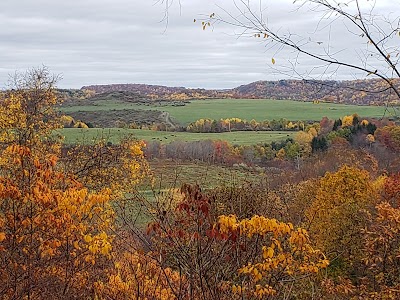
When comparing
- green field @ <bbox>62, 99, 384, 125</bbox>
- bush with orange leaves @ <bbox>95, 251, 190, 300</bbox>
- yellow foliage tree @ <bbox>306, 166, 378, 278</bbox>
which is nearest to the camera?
bush with orange leaves @ <bbox>95, 251, 190, 300</bbox>

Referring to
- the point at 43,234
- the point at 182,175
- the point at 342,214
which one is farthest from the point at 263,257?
the point at 342,214

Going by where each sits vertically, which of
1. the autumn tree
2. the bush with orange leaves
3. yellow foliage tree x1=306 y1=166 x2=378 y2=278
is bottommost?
yellow foliage tree x1=306 y1=166 x2=378 y2=278

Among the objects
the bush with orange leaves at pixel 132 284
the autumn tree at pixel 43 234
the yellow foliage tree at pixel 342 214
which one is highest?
the autumn tree at pixel 43 234

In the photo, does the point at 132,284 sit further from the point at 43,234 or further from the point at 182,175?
the point at 182,175

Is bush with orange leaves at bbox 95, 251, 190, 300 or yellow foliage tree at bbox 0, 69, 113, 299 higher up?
yellow foliage tree at bbox 0, 69, 113, 299

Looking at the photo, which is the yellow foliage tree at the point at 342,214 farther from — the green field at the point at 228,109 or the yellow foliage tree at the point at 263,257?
the green field at the point at 228,109

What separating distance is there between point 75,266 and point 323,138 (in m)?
79.3

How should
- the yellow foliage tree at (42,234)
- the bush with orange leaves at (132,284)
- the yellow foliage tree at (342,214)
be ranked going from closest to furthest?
the yellow foliage tree at (42,234)
the bush with orange leaves at (132,284)
the yellow foliage tree at (342,214)

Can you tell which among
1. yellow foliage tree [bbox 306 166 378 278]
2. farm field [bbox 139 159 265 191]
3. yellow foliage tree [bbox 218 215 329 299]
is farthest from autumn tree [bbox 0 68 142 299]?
yellow foliage tree [bbox 306 166 378 278]

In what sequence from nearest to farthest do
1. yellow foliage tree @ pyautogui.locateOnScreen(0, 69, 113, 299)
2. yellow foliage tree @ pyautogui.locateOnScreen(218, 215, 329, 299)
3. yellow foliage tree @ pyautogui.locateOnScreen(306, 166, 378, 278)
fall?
yellow foliage tree @ pyautogui.locateOnScreen(218, 215, 329, 299)
yellow foliage tree @ pyautogui.locateOnScreen(0, 69, 113, 299)
yellow foliage tree @ pyautogui.locateOnScreen(306, 166, 378, 278)

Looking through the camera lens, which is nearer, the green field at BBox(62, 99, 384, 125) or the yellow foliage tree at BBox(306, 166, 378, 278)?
the yellow foliage tree at BBox(306, 166, 378, 278)

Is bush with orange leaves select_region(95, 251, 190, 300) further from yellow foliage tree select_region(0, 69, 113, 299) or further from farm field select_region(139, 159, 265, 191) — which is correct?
farm field select_region(139, 159, 265, 191)

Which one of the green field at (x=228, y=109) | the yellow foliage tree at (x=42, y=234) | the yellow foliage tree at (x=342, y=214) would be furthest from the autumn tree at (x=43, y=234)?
the green field at (x=228, y=109)

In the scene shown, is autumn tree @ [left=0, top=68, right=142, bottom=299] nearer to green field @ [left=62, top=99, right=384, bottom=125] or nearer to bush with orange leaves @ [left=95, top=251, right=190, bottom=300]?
bush with orange leaves @ [left=95, top=251, right=190, bottom=300]
